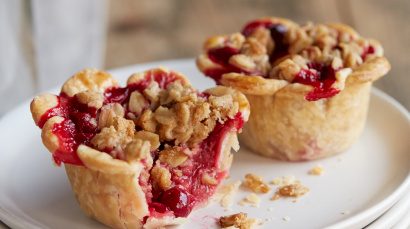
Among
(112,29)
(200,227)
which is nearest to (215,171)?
(200,227)

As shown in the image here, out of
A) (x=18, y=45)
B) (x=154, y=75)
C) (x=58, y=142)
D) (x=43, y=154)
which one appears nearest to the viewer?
(x=58, y=142)

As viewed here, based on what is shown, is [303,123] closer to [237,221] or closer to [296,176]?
[296,176]

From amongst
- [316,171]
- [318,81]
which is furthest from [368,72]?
[316,171]

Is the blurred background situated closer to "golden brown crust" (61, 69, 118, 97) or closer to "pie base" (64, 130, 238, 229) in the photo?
"golden brown crust" (61, 69, 118, 97)

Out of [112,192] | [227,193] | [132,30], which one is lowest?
[132,30]

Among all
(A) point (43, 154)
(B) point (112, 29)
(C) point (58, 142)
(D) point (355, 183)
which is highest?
(C) point (58, 142)

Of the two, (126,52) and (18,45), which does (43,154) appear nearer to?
(18,45)

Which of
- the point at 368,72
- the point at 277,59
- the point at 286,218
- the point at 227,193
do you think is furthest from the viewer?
the point at 277,59
